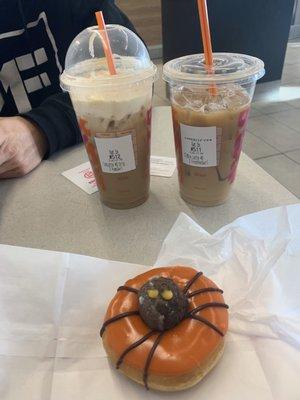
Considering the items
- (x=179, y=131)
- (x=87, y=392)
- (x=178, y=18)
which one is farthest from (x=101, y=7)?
(x=178, y=18)

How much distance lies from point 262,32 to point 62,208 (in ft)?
9.73

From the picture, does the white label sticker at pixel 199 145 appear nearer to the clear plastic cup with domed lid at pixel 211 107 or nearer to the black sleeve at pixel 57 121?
the clear plastic cup with domed lid at pixel 211 107

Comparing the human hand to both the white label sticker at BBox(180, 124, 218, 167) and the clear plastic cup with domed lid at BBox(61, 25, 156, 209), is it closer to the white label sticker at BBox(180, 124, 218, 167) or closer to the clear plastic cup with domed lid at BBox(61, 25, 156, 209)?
the clear plastic cup with domed lid at BBox(61, 25, 156, 209)

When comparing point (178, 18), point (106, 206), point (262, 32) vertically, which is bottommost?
point (262, 32)

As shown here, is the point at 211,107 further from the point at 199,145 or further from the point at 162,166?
the point at 162,166

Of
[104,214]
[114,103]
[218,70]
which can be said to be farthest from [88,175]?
A: [218,70]

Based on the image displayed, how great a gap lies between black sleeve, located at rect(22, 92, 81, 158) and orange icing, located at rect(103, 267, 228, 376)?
1.80 ft

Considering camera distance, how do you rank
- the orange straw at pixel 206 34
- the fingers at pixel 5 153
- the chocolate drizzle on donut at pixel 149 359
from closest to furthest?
the chocolate drizzle on donut at pixel 149 359
the orange straw at pixel 206 34
the fingers at pixel 5 153

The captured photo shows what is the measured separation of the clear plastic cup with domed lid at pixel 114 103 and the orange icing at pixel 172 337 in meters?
0.27

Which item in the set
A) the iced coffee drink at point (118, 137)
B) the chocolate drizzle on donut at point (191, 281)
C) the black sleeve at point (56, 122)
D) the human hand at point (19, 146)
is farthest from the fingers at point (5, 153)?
the chocolate drizzle on donut at point (191, 281)

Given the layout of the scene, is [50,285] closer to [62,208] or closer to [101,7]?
[62,208]

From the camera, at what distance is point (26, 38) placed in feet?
3.47

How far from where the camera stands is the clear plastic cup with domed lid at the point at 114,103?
627mm

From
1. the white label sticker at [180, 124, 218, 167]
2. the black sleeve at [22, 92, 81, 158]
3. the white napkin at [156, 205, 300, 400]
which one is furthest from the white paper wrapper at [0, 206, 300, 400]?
the black sleeve at [22, 92, 81, 158]
